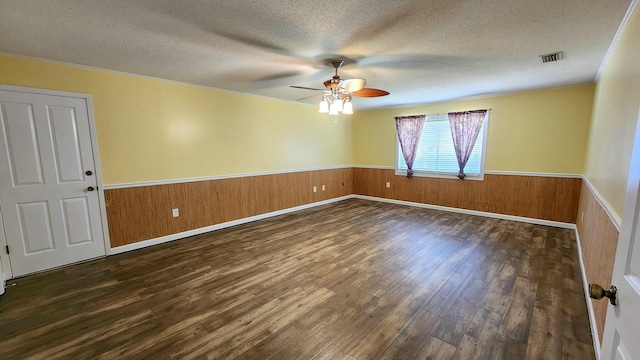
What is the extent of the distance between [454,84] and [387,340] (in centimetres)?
367

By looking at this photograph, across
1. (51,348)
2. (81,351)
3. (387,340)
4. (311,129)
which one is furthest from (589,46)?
(51,348)

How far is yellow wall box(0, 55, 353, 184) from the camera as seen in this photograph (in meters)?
3.09

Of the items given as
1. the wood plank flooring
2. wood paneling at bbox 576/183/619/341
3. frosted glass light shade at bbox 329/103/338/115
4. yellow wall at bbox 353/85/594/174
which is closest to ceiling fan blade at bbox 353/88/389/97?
frosted glass light shade at bbox 329/103/338/115

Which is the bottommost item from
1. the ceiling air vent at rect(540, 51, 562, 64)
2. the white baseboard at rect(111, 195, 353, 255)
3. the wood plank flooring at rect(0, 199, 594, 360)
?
the wood plank flooring at rect(0, 199, 594, 360)

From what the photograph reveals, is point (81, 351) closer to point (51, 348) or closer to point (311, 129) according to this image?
point (51, 348)

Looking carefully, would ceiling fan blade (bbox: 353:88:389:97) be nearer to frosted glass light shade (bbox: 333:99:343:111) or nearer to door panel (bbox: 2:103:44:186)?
frosted glass light shade (bbox: 333:99:343:111)

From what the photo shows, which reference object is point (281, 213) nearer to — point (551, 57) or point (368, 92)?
point (368, 92)

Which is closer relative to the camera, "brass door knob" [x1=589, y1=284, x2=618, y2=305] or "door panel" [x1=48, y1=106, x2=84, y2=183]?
"brass door knob" [x1=589, y1=284, x2=618, y2=305]

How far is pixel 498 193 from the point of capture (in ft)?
16.2

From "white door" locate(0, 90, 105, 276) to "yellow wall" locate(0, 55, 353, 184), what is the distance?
187 mm

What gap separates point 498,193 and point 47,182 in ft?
22.1

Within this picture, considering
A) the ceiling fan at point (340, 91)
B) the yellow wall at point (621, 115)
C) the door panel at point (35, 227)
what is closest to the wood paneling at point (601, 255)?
the yellow wall at point (621, 115)

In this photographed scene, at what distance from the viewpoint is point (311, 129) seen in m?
5.86

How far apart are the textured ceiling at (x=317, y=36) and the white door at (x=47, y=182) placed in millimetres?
607
